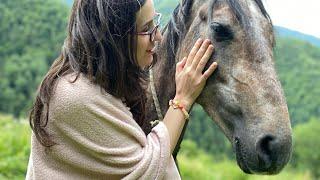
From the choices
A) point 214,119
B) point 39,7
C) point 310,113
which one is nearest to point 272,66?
point 214,119

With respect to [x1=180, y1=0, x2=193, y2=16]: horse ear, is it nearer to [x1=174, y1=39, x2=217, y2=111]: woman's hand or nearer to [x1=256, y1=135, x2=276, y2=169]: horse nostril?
[x1=174, y1=39, x2=217, y2=111]: woman's hand

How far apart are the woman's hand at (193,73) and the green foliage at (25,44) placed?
37.5m

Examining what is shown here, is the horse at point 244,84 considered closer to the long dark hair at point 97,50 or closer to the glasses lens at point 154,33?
the glasses lens at point 154,33

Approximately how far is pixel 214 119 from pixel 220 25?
45 cm

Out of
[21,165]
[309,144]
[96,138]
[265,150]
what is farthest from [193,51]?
[309,144]

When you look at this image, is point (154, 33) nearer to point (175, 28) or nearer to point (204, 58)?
point (204, 58)

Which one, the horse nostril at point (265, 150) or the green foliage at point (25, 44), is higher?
the horse nostril at point (265, 150)

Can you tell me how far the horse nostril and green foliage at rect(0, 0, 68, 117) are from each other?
3786cm

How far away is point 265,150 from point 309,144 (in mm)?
41303

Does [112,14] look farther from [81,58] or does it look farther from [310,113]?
[310,113]

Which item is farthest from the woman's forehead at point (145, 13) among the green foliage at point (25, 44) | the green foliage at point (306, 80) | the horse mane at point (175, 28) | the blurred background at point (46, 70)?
the green foliage at point (25, 44)

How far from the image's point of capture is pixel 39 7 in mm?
51344

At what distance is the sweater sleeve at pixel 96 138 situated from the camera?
7.24ft

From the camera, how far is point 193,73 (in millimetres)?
2670
